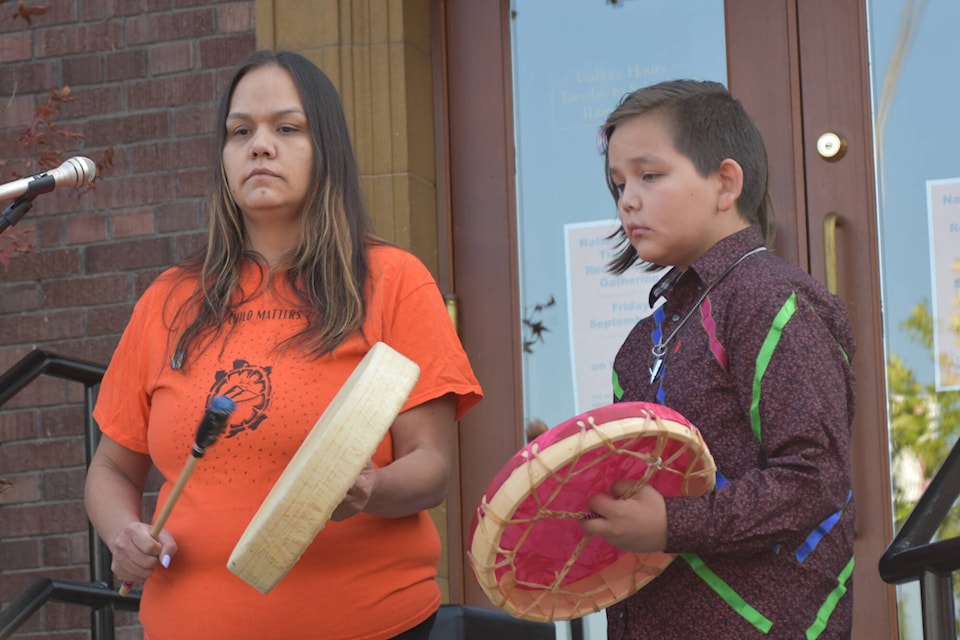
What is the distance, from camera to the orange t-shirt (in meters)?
2.30

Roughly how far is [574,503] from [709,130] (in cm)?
68

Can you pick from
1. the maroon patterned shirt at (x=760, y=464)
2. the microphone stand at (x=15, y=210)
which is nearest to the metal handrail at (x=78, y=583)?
the microphone stand at (x=15, y=210)

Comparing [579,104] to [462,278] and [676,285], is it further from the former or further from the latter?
[676,285]

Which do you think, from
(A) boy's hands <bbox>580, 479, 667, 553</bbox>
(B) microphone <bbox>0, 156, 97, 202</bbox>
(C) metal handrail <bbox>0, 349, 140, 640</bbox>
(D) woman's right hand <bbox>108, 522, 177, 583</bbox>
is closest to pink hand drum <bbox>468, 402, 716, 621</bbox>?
(A) boy's hands <bbox>580, 479, 667, 553</bbox>

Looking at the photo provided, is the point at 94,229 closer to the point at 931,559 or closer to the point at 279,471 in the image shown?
the point at 279,471

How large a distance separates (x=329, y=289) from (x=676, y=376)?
612 millimetres

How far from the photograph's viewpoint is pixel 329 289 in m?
2.47

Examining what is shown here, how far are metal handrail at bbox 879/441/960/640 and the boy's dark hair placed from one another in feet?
1.69

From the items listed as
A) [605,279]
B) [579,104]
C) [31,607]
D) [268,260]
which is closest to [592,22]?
[579,104]

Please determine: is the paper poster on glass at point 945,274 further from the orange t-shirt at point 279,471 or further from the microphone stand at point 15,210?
the microphone stand at point 15,210

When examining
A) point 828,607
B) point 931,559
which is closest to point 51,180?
point 828,607

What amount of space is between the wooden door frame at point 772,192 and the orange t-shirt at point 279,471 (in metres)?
1.76

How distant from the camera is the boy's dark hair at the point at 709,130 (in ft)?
7.81

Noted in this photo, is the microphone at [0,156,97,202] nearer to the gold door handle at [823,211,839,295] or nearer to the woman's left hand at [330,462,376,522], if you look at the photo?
the woman's left hand at [330,462,376,522]
